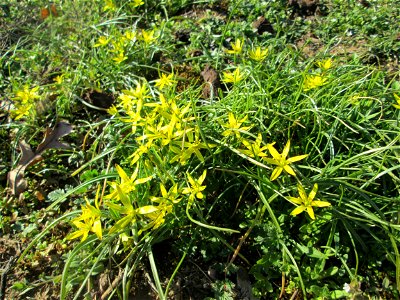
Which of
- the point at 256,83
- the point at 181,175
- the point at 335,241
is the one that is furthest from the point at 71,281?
the point at 256,83

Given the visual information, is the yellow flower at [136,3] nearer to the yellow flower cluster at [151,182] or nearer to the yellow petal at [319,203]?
the yellow flower cluster at [151,182]

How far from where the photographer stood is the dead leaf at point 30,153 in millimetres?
2221

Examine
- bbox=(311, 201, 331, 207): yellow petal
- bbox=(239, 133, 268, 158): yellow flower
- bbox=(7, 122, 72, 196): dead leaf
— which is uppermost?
bbox=(239, 133, 268, 158): yellow flower

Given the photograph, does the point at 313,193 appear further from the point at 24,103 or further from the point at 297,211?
the point at 24,103

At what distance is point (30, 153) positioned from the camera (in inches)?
91.3

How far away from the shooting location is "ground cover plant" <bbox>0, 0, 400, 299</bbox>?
164cm

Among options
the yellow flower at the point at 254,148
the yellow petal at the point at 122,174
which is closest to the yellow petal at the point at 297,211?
the yellow flower at the point at 254,148

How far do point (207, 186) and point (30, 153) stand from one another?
110 centimetres

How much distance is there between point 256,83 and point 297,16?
1.49m

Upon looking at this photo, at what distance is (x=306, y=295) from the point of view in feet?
5.57

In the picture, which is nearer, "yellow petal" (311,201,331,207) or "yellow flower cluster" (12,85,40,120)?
"yellow petal" (311,201,331,207)

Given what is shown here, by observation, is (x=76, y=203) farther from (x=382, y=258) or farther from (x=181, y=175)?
(x=382, y=258)

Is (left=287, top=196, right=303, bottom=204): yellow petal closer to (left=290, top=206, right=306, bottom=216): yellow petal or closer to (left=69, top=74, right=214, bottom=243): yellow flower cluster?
(left=290, top=206, right=306, bottom=216): yellow petal

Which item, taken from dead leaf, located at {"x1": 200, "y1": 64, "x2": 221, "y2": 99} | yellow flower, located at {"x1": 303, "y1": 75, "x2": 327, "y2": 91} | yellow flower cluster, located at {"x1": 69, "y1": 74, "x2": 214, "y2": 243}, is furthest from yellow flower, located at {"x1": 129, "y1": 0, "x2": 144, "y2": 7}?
yellow flower, located at {"x1": 303, "y1": 75, "x2": 327, "y2": 91}
